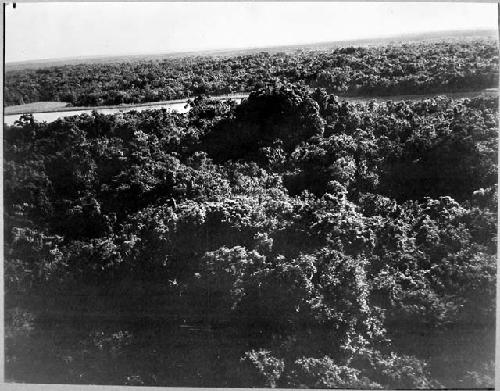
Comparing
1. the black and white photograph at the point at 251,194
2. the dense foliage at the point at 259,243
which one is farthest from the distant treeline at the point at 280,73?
the dense foliage at the point at 259,243

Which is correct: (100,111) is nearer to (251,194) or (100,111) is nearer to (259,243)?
(251,194)

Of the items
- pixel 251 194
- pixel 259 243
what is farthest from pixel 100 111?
pixel 259 243

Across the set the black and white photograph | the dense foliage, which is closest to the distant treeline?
the black and white photograph

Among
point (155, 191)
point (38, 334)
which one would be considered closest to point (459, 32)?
point (155, 191)

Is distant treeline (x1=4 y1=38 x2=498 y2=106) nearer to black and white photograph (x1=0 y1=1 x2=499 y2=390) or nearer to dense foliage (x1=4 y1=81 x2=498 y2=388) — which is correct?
black and white photograph (x1=0 y1=1 x2=499 y2=390)

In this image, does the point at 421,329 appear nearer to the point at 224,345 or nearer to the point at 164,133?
the point at 224,345

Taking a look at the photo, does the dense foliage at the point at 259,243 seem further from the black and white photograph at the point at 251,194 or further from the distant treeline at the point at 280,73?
the distant treeline at the point at 280,73
